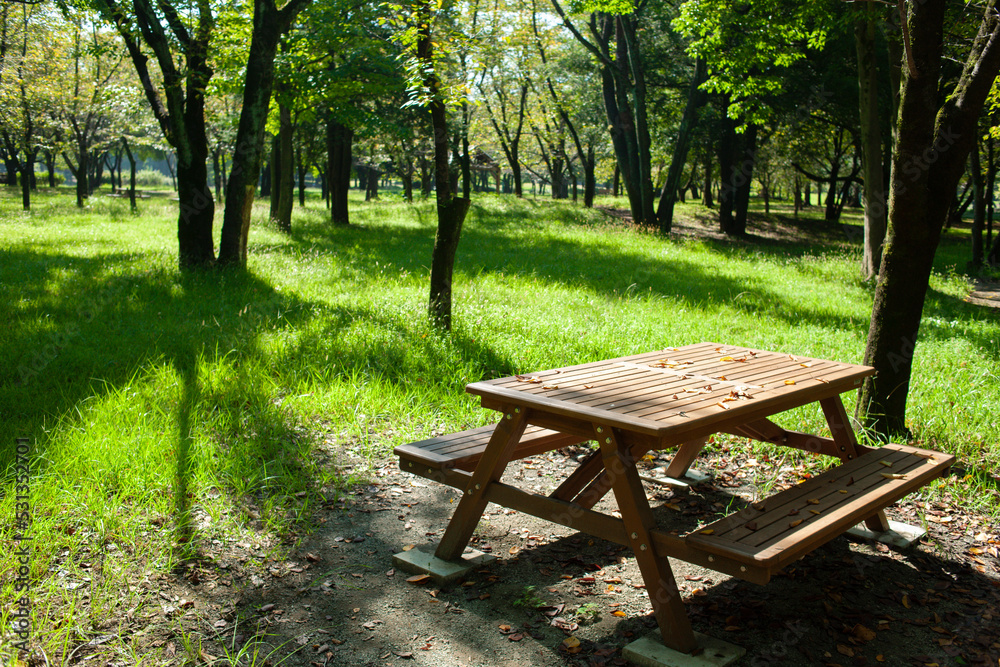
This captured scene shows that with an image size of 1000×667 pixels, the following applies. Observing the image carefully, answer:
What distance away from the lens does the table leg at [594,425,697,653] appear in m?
2.64

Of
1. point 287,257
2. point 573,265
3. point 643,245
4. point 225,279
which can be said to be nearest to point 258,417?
point 225,279

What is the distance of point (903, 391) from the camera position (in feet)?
15.6

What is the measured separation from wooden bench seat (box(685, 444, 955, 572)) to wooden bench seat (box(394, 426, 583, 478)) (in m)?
0.89

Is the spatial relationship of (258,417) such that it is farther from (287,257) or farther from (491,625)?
(287,257)

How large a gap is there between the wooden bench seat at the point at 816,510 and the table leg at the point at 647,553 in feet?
0.64

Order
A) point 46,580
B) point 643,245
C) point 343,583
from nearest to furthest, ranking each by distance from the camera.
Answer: point 46,580 < point 343,583 < point 643,245

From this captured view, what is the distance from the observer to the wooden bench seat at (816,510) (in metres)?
2.41

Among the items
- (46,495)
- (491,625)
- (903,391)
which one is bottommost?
(491,625)

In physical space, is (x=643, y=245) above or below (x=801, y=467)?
above

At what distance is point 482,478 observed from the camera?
3160 mm

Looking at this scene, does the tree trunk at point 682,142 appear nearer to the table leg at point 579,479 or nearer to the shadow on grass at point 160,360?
the shadow on grass at point 160,360

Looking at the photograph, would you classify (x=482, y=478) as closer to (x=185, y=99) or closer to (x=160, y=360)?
(x=160, y=360)

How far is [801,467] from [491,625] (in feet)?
9.15

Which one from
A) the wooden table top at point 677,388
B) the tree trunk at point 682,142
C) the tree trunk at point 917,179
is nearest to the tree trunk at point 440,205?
the wooden table top at point 677,388
